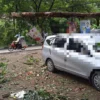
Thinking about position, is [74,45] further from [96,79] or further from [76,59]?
[96,79]

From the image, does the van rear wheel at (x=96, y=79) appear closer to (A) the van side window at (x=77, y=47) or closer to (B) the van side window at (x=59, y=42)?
(A) the van side window at (x=77, y=47)

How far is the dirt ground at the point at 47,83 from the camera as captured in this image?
8.09 meters

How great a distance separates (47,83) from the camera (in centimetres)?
943

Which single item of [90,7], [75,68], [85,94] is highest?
[90,7]

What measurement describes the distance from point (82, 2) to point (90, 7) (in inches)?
34.4

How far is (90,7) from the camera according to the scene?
23625 millimetres

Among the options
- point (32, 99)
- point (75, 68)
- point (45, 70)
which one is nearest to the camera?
point (32, 99)

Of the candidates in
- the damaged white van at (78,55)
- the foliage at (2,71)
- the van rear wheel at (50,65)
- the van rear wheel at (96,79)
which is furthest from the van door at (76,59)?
the foliage at (2,71)

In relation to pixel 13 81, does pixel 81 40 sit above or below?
above

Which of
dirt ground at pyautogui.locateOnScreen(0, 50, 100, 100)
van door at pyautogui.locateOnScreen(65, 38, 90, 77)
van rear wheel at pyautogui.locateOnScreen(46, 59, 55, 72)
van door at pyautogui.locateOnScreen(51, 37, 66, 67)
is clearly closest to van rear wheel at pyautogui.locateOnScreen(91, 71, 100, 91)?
dirt ground at pyautogui.locateOnScreen(0, 50, 100, 100)

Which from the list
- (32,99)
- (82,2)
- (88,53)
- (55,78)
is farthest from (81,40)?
(82,2)

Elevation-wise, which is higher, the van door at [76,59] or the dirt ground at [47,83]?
the van door at [76,59]

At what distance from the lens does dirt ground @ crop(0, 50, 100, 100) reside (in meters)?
8.09

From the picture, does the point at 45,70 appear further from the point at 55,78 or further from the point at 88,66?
the point at 88,66
